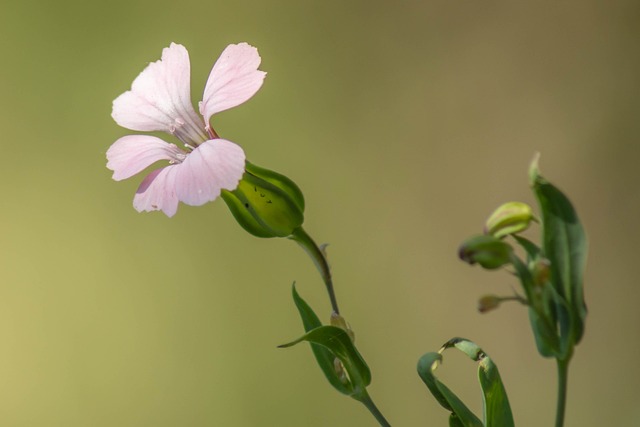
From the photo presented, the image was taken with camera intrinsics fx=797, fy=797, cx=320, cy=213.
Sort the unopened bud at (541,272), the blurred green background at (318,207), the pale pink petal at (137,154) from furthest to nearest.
Answer: the blurred green background at (318,207), the pale pink petal at (137,154), the unopened bud at (541,272)

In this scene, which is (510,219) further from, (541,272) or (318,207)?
(318,207)

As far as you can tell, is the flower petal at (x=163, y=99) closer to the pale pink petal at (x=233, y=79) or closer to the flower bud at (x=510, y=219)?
the pale pink petal at (x=233, y=79)

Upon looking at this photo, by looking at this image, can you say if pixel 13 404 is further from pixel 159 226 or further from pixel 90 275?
pixel 159 226

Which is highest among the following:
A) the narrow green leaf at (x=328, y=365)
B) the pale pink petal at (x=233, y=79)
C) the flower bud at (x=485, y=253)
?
the pale pink petal at (x=233, y=79)

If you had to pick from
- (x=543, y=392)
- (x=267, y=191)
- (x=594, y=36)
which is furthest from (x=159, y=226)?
(x=267, y=191)

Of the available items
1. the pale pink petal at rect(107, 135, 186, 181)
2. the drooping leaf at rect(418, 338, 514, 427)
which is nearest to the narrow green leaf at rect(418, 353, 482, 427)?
the drooping leaf at rect(418, 338, 514, 427)

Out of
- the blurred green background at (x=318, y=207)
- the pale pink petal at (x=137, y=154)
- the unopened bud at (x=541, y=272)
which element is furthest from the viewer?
the blurred green background at (x=318, y=207)

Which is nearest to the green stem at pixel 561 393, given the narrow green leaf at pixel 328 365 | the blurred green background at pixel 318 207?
the narrow green leaf at pixel 328 365
